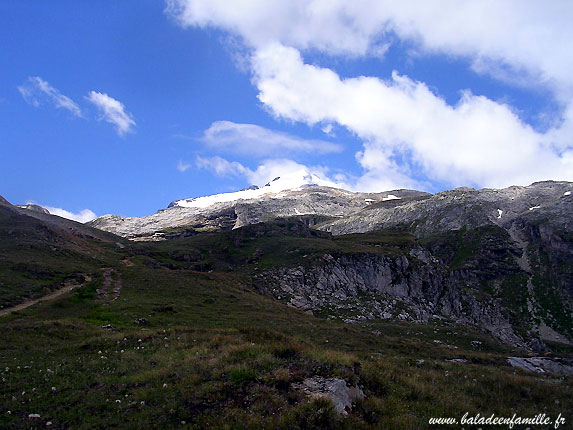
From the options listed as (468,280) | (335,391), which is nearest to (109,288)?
(335,391)

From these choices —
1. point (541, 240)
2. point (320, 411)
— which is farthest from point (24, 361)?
point (541, 240)

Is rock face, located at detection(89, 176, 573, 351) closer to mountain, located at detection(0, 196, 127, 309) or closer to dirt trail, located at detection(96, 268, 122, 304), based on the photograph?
dirt trail, located at detection(96, 268, 122, 304)

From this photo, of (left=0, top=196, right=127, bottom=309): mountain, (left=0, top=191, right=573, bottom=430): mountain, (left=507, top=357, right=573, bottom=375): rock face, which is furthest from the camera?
(left=0, top=196, right=127, bottom=309): mountain

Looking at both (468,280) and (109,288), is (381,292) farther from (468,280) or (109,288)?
(468,280)

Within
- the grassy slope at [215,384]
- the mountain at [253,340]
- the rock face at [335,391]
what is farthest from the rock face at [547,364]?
the rock face at [335,391]

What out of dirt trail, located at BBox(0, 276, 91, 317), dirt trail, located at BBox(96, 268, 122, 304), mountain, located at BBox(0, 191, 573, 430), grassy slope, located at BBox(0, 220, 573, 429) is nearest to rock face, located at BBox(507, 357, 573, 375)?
mountain, located at BBox(0, 191, 573, 430)

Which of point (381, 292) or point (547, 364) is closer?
point (547, 364)

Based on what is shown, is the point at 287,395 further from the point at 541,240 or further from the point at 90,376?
the point at 541,240

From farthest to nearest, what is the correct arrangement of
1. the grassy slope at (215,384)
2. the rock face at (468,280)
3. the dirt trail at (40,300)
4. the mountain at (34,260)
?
1. the rock face at (468,280)
2. the mountain at (34,260)
3. the dirt trail at (40,300)
4. the grassy slope at (215,384)

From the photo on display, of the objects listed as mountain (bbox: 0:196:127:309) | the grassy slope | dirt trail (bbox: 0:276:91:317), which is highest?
mountain (bbox: 0:196:127:309)

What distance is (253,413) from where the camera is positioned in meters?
10.6

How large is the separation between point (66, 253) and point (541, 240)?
192 m

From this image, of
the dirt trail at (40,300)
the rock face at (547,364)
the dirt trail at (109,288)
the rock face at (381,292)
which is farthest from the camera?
the rock face at (381,292)

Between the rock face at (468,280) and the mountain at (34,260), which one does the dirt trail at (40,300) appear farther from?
the rock face at (468,280)
